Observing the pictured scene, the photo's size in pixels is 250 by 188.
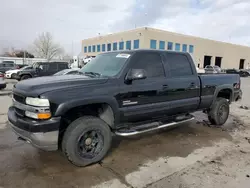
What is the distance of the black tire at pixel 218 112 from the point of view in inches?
231

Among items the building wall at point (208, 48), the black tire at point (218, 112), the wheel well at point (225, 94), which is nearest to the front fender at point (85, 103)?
the black tire at point (218, 112)

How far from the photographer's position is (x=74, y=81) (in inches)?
135

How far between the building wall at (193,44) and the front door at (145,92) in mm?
36803

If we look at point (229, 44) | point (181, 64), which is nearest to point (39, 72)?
point (181, 64)

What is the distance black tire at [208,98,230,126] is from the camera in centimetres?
587

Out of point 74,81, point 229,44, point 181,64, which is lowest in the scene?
point 74,81

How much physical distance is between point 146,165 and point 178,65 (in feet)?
7.91

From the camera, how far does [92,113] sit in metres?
3.91

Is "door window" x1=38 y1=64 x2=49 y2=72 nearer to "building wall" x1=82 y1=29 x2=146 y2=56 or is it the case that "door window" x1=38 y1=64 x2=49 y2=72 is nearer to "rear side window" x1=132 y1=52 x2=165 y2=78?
"rear side window" x1=132 y1=52 x2=165 y2=78

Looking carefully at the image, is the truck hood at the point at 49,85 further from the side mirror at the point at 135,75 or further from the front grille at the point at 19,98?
the side mirror at the point at 135,75

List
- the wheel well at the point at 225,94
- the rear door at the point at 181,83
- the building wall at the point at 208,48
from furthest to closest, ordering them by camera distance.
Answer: the building wall at the point at 208,48
the wheel well at the point at 225,94
the rear door at the point at 181,83

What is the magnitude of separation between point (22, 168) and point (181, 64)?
12.6 ft

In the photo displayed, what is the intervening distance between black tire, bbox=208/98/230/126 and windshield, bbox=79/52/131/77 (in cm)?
317

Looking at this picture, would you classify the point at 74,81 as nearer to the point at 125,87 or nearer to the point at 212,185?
the point at 125,87
